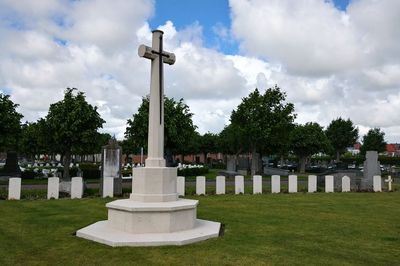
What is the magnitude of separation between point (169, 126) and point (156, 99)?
77.8 feet

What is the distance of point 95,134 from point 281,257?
2100 cm

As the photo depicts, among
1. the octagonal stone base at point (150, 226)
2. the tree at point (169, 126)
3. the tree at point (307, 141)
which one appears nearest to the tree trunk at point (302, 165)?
the tree at point (307, 141)

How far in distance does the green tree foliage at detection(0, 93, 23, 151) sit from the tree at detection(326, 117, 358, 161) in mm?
47108

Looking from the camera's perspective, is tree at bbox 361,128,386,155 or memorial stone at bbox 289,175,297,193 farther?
tree at bbox 361,128,386,155

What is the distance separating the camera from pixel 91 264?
5.67 metres

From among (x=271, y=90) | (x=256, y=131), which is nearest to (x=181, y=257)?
(x=256, y=131)

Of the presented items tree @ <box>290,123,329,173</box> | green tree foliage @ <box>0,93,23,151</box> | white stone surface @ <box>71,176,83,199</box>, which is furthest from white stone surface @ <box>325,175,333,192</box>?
tree @ <box>290,123,329,173</box>

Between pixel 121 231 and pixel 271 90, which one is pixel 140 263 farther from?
pixel 271 90

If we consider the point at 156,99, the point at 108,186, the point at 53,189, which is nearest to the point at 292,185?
the point at 108,186

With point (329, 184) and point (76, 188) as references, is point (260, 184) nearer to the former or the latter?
point (329, 184)

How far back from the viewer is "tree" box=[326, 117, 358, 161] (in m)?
57.7

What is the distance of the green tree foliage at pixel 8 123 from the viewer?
22250 millimetres

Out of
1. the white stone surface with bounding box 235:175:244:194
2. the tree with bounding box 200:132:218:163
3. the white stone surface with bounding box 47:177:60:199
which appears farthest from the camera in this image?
the tree with bounding box 200:132:218:163

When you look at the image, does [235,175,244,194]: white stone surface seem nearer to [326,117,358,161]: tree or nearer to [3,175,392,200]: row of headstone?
[3,175,392,200]: row of headstone
